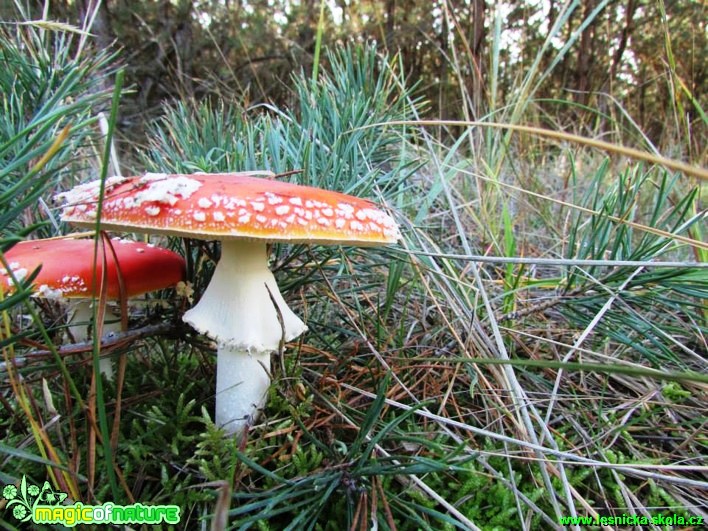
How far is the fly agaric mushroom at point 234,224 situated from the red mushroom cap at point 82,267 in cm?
16

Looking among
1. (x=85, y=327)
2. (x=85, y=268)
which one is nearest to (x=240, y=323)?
(x=85, y=268)

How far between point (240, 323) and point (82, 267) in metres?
0.42

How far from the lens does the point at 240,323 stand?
1188 millimetres

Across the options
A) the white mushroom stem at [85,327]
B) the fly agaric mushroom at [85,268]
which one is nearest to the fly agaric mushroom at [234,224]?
the fly agaric mushroom at [85,268]

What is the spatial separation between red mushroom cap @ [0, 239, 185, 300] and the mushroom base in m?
0.28

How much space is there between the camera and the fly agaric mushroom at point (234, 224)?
0.85 m

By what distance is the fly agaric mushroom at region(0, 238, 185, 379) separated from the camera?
1091 millimetres

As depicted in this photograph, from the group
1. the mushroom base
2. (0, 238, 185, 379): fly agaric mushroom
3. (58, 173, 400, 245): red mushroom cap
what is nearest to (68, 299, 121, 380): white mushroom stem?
(0, 238, 185, 379): fly agaric mushroom

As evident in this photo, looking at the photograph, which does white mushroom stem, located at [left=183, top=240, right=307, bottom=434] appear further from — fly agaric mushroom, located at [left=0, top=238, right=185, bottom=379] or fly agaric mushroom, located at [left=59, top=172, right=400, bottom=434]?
fly agaric mushroom, located at [left=0, top=238, right=185, bottom=379]

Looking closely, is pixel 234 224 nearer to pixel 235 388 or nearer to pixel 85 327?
pixel 235 388

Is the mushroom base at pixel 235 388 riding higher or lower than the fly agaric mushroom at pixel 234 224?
lower

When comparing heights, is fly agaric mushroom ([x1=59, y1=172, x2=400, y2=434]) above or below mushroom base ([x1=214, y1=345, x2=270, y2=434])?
above

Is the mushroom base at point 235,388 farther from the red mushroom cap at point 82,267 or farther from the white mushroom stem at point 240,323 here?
the red mushroom cap at point 82,267

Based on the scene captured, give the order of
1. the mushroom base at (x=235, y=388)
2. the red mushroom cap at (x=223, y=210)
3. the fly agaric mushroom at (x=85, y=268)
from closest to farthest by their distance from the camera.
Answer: the red mushroom cap at (x=223, y=210), the fly agaric mushroom at (x=85, y=268), the mushroom base at (x=235, y=388)
